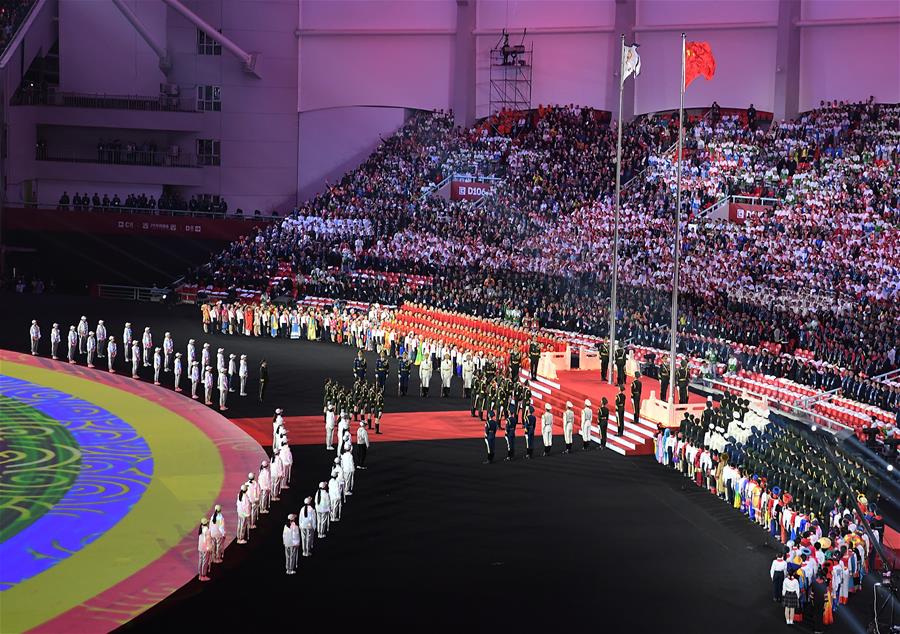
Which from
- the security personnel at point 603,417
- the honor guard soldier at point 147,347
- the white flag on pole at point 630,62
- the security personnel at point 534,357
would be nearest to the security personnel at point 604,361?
the security personnel at point 534,357

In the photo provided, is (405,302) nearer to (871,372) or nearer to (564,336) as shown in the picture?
(564,336)

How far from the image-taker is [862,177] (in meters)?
47.8

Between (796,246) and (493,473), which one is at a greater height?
(796,246)

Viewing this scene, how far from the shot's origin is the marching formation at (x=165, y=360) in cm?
3469

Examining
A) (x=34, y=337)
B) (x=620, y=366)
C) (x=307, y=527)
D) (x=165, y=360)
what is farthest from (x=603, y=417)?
(x=34, y=337)

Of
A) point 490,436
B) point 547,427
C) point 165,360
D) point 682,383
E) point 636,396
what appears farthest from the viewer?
point 165,360

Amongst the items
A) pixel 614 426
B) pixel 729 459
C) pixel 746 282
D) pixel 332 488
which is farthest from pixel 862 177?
pixel 332 488

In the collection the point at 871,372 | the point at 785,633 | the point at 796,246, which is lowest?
the point at 785,633

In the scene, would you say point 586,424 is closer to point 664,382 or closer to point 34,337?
point 664,382

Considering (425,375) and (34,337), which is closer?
(425,375)

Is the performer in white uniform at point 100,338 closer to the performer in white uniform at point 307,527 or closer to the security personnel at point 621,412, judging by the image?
the security personnel at point 621,412

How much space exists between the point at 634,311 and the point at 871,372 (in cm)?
964

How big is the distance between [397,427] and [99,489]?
9.06 meters

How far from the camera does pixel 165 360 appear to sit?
36.9 metres
